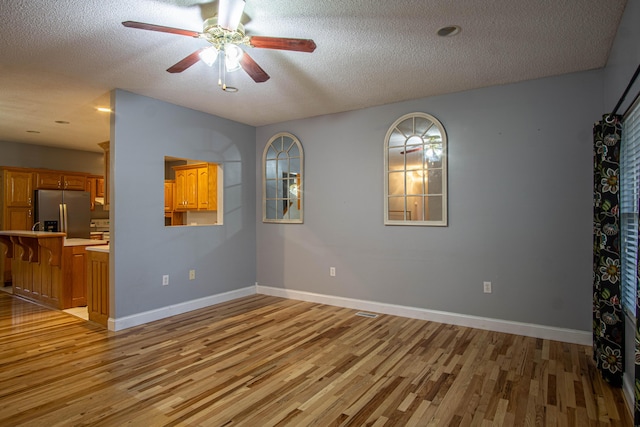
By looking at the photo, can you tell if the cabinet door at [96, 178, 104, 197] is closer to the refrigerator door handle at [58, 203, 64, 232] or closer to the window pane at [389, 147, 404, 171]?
the refrigerator door handle at [58, 203, 64, 232]

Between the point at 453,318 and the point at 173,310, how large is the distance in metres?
3.28

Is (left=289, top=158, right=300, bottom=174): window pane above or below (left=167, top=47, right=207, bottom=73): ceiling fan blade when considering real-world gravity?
below

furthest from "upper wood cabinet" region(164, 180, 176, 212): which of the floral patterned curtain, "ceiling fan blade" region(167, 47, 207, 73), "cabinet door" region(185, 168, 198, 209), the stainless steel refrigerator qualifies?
the floral patterned curtain

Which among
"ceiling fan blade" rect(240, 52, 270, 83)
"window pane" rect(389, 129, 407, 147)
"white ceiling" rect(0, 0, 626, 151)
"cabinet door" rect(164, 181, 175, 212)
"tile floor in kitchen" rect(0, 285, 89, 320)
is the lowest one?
"tile floor in kitchen" rect(0, 285, 89, 320)

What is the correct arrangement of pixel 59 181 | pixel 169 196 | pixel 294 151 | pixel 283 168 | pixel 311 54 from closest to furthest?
pixel 311 54 → pixel 294 151 → pixel 283 168 → pixel 169 196 → pixel 59 181

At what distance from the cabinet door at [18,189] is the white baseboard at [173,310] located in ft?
13.4

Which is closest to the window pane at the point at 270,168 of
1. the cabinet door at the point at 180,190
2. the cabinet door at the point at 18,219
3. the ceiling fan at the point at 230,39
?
the cabinet door at the point at 180,190

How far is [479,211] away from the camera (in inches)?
153

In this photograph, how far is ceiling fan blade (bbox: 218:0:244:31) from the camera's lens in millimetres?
2102

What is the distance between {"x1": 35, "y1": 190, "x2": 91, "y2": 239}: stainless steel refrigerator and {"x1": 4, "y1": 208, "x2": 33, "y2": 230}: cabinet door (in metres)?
0.19

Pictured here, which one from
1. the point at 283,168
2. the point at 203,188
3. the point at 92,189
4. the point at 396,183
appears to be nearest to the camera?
the point at 396,183

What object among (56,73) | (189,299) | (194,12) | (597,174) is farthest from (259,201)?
(597,174)

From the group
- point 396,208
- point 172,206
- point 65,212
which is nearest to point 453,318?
point 396,208

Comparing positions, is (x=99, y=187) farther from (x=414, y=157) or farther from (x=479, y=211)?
(x=479, y=211)
